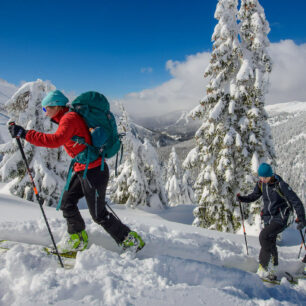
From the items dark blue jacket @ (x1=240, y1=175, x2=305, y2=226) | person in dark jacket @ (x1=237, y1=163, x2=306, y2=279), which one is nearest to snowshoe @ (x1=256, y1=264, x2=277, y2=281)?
person in dark jacket @ (x1=237, y1=163, x2=306, y2=279)

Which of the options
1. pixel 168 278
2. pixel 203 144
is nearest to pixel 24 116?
pixel 203 144

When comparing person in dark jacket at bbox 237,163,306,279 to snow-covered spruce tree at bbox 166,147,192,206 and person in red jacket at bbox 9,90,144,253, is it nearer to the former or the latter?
person in red jacket at bbox 9,90,144,253

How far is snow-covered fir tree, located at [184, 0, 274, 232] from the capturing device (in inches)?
515

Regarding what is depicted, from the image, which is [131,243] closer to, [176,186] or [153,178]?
[153,178]

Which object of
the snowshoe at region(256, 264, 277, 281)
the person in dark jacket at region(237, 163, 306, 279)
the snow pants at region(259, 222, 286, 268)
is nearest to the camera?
the snowshoe at region(256, 264, 277, 281)

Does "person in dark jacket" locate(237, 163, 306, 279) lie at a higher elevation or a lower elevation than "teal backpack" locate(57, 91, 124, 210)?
lower

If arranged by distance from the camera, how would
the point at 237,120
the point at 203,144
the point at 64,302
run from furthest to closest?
1. the point at 203,144
2. the point at 237,120
3. the point at 64,302

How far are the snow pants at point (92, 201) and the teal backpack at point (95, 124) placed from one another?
180 millimetres

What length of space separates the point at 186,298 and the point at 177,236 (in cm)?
274

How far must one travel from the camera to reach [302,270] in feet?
18.0

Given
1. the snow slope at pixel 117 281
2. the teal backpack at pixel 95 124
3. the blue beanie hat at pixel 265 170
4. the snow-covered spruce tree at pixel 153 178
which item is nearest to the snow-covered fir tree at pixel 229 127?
the snow-covered spruce tree at pixel 153 178

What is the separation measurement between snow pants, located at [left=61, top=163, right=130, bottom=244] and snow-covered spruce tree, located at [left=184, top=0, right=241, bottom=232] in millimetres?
10018

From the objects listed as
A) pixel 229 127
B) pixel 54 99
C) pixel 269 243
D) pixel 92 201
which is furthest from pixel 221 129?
pixel 54 99

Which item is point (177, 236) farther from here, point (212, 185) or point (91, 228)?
point (212, 185)
